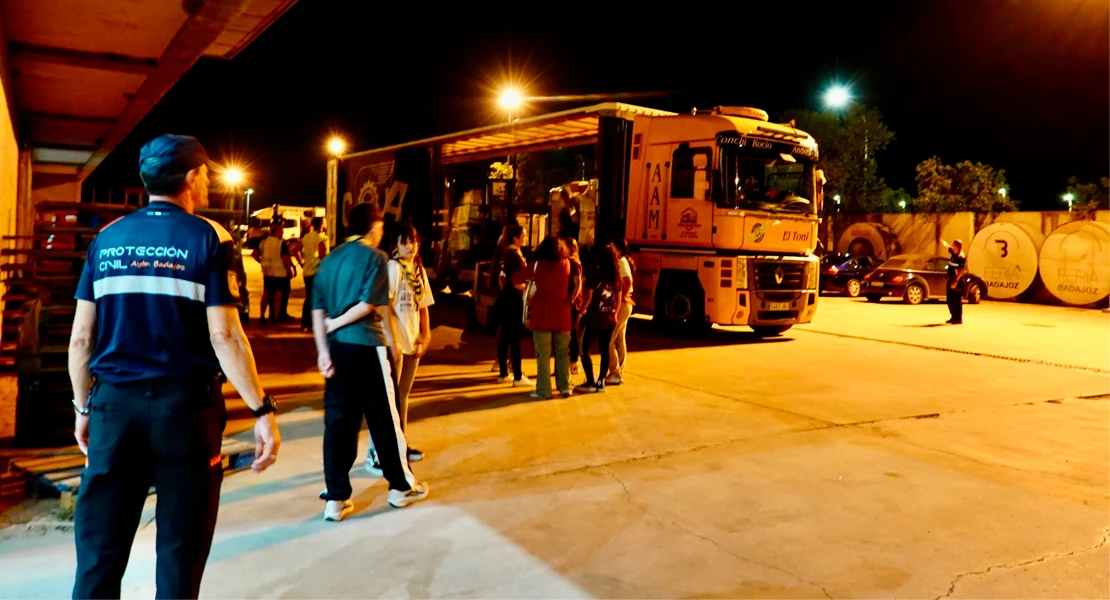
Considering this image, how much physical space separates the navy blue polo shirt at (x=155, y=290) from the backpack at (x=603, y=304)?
605 centimetres

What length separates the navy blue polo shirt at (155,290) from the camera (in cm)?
271

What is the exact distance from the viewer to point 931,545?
464 cm

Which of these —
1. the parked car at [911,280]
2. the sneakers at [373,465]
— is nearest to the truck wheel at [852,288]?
the parked car at [911,280]

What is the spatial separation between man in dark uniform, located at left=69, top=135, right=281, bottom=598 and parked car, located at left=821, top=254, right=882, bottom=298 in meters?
24.4

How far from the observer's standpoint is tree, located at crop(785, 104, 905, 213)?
4047cm

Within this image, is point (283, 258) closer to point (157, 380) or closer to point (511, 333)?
point (511, 333)

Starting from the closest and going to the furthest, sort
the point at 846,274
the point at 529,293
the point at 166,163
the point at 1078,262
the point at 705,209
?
the point at 166,163 → the point at 529,293 → the point at 705,209 → the point at 1078,262 → the point at 846,274

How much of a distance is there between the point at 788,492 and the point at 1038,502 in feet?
5.28

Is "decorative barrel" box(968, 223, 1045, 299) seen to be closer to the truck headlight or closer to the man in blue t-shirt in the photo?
the truck headlight

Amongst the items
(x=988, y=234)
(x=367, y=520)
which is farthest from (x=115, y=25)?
(x=988, y=234)

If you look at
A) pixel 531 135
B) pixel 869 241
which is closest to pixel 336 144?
pixel 531 135

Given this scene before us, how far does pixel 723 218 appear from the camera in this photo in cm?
1292

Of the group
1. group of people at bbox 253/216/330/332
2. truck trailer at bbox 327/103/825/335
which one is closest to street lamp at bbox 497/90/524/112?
truck trailer at bbox 327/103/825/335

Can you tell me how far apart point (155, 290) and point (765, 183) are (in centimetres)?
1177
